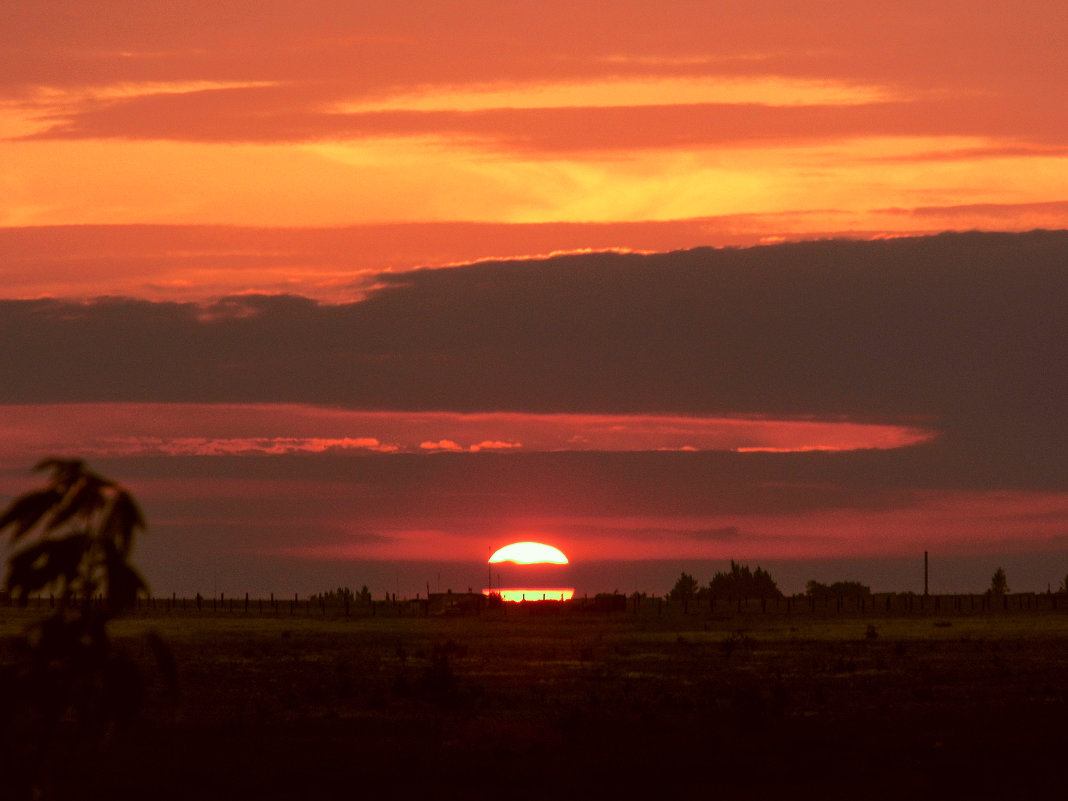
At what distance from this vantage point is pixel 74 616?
917cm

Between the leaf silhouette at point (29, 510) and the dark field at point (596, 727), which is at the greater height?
the leaf silhouette at point (29, 510)

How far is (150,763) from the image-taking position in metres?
28.0

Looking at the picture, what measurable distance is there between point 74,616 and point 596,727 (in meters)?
24.9

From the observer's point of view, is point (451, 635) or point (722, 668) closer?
point (722, 668)

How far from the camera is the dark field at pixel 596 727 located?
83.4 ft

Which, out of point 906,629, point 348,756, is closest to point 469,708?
point 348,756

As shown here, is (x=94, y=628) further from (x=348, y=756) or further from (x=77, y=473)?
(x=348, y=756)

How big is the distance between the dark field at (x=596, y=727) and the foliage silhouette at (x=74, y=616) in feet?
1.02

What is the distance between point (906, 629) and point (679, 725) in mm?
68750

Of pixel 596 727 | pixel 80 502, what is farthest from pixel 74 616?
pixel 596 727

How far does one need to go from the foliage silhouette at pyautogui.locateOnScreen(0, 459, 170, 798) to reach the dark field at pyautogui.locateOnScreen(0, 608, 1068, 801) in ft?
1.02

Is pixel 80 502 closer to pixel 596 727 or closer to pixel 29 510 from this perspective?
pixel 29 510

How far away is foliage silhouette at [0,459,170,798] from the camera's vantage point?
8.11 m

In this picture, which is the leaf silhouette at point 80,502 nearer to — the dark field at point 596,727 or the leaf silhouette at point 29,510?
the leaf silhouette at point 29,510
